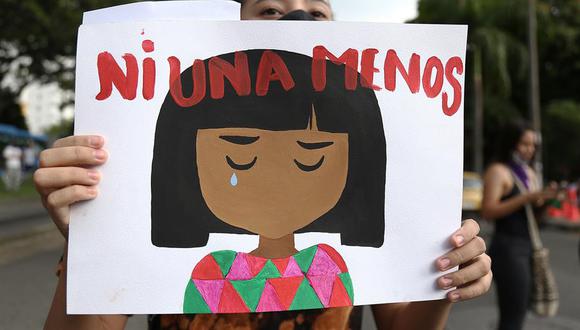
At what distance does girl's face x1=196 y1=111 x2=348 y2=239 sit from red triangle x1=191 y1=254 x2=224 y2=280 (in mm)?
87

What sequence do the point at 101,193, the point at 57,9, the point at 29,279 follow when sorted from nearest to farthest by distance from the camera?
the point at 101,193 → the point at 29,279 → the point at 57,9

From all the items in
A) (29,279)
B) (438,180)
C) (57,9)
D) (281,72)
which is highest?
(57,9)

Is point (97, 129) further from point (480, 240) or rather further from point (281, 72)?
point (480, 240)

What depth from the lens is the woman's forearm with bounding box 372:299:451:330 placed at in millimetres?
1271

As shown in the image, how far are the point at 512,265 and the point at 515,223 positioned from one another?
Result: 0.79 ft

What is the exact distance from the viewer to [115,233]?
44.2 inches

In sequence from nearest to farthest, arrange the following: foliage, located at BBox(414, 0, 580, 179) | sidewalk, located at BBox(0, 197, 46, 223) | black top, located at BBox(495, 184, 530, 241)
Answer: black top, located at BBox(495, 184, 530, 241), sidewalk, located at BBox(0, 197, 46, 223), foliage, located at BBox(414, 0, 580, 179)

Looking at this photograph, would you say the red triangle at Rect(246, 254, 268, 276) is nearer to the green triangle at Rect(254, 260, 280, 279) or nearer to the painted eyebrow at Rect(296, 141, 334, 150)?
the green triangle at Rect(254, 260, 280, 279)

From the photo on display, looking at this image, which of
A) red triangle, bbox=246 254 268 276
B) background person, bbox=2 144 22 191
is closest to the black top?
red triangle, bbox=246 254 268 276

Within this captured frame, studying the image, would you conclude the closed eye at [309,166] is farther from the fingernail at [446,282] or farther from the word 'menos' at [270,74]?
the fingernail at [446,282]

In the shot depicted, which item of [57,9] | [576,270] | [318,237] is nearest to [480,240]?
[318,237]

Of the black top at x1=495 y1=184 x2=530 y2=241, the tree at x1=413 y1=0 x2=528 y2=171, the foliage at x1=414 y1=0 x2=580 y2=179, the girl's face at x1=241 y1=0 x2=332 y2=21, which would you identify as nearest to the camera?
the girl's face at x1=241 y1=0 x2=332 y2=21

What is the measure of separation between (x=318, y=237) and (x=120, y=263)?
1.30ft

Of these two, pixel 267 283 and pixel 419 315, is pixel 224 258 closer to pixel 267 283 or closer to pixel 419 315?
pixel 267 283
